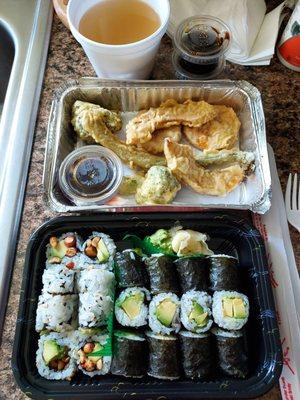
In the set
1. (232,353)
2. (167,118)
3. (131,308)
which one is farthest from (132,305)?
(167,118)

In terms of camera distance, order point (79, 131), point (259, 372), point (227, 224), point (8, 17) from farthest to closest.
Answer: point (8, 17)
point (79, 131)
point (227, 224)
point (259, 372)

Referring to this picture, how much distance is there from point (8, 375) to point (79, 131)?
591 mm

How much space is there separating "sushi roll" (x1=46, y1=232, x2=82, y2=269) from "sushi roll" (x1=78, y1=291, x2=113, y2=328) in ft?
0.29

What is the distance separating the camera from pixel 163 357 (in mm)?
893

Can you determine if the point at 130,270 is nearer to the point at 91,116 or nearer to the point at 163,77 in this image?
the point at 91,116

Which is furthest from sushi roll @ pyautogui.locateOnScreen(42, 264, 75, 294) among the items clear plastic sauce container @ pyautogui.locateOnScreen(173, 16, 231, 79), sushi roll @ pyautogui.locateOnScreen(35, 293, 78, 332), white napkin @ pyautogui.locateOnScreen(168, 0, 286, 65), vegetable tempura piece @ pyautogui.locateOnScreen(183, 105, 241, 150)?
white napkin @ pyautogui.locateOnScreen(168, 0, 286, 65)

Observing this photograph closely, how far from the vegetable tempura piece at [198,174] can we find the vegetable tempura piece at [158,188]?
3 cm

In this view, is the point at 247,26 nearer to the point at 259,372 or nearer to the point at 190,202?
the point at 190,202

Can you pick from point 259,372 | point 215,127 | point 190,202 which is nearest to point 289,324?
point 259,372

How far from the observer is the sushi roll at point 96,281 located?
0.92 metres

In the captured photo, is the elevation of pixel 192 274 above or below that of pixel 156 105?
below

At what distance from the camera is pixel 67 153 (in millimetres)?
1145

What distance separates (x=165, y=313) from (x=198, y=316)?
0.07 meters

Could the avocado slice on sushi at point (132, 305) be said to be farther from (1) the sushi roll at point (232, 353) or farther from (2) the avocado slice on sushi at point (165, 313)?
(1) the sushi roll at point (232, 353)
